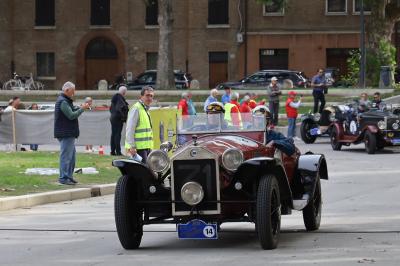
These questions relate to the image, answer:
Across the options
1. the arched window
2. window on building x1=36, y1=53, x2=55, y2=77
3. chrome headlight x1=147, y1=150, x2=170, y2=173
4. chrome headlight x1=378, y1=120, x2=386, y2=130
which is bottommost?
chrome headlight x1=378, y1=120, x2=386, y2=130

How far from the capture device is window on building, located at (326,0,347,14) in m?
67.3

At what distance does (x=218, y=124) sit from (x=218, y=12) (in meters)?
55.6

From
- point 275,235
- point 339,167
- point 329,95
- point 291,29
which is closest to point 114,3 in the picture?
point 291,29

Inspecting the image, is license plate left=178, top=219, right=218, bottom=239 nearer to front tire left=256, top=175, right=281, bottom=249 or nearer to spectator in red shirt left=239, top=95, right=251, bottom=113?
front tire left=256, top=175, right=281, bottom=249

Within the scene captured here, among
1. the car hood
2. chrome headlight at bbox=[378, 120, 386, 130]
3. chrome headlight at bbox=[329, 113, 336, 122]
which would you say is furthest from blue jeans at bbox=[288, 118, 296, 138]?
the car hood

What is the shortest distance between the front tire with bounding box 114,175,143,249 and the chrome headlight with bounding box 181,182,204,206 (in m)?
0.73

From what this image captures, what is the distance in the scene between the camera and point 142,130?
18609mm

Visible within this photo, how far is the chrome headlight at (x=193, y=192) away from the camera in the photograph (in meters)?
11.6

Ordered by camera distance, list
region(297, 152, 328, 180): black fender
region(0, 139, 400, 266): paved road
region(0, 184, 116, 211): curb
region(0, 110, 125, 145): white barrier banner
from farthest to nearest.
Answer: region(0, 110, 125, 145): white barrier banner, region(0, 184, 116, 211): curb, region(297, 152, 328, 180): black fender, region(0, 139, 400, 266): paved road

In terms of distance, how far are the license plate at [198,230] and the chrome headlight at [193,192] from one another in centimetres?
24

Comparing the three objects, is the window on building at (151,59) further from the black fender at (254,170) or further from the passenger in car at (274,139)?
the black fender at (254,170)

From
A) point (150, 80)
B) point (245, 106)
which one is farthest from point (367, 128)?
point (150, 80)

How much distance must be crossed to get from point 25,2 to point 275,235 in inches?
2358

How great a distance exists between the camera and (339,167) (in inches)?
1010
